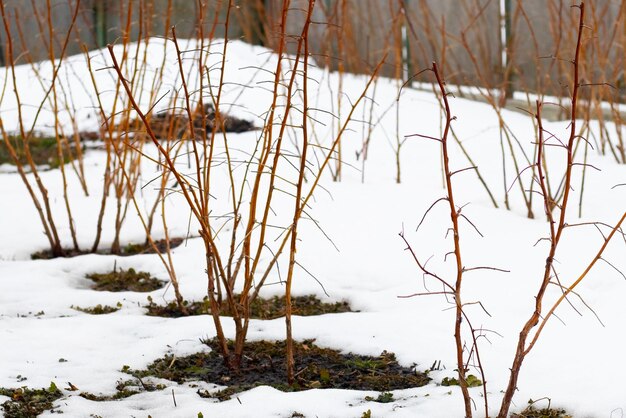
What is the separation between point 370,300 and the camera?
3150mm

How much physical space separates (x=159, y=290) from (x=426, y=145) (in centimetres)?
291

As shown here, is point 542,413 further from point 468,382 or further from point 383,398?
point 383,398

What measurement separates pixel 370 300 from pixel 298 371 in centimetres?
72

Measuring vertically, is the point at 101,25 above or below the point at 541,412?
above

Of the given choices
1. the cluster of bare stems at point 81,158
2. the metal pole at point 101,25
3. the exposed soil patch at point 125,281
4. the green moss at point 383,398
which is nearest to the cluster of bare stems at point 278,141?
the cluster of bare stems at point 81,158

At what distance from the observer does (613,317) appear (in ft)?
8.99

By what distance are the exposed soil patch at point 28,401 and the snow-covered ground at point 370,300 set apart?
5cm

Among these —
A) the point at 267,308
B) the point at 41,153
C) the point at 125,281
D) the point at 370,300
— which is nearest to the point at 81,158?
the point at 125,281

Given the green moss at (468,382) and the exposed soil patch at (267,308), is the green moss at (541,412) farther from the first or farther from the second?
the exposed soil patch at (267,308)

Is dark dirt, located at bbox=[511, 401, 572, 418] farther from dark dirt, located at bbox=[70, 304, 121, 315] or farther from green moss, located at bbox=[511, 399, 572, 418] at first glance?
dark dirt, located at bbox=[70, 304, 121, 315]

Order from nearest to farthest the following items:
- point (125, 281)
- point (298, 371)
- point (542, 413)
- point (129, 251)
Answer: point (542, 413)
point (298, 371)
point (125, 281)
point (129, 251)

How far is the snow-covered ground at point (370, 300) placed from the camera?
226 centimetres

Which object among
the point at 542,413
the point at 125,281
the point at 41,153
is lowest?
the point at 542,413

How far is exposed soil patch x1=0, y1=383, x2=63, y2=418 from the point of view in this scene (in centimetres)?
218
